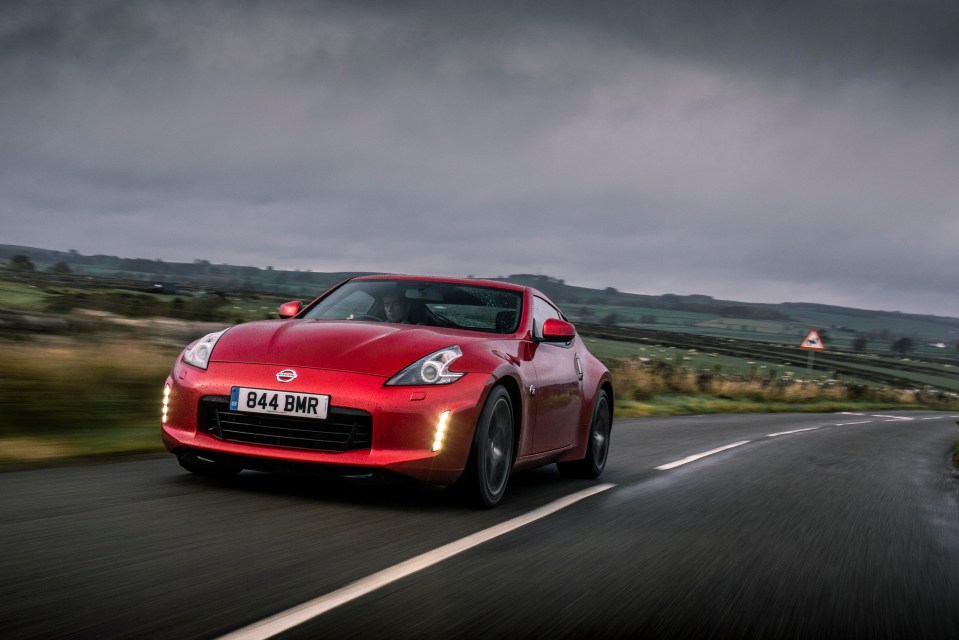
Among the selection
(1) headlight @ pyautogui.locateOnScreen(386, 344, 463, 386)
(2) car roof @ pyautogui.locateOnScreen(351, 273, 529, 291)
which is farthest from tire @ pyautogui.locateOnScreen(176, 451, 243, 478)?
(2) car roof @ pyautogui.locateOnScreen(351, 273, 529, 291)

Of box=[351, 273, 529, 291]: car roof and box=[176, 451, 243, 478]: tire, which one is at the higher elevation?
box=[351, 273, 529, 291]: car roof

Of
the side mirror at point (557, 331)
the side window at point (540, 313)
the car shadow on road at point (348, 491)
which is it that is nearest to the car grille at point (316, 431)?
the car shadow on road at point (348, 491)

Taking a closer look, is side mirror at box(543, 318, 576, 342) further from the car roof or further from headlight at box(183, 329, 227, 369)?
headlight at box(183, 329, 227, 369)

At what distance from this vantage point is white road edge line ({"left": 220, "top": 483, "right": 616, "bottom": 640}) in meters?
3.15

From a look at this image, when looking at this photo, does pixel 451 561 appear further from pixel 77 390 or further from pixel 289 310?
pixel 77 390

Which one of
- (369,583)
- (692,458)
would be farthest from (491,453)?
(692,458)

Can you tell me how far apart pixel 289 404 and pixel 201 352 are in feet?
2.61

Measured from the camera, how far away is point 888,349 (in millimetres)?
140500

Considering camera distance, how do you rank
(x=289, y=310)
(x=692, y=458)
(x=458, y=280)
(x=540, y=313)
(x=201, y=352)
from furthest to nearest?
(x=692, y=458), (x=540, y=313), (x=458, y=280), (x=289, y=310), (x=201, y=352)

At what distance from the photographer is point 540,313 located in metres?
7.34

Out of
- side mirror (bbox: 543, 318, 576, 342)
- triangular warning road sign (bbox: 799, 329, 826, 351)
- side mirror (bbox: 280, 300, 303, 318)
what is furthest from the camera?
triangular warning road sign (bbox: 799, 329, 826, 351)

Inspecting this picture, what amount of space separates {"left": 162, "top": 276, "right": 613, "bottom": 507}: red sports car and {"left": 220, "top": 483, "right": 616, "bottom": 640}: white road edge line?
42cm

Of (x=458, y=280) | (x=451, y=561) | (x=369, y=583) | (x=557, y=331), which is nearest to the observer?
(x=369, y=583)

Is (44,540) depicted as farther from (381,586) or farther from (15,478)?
(15,478)
